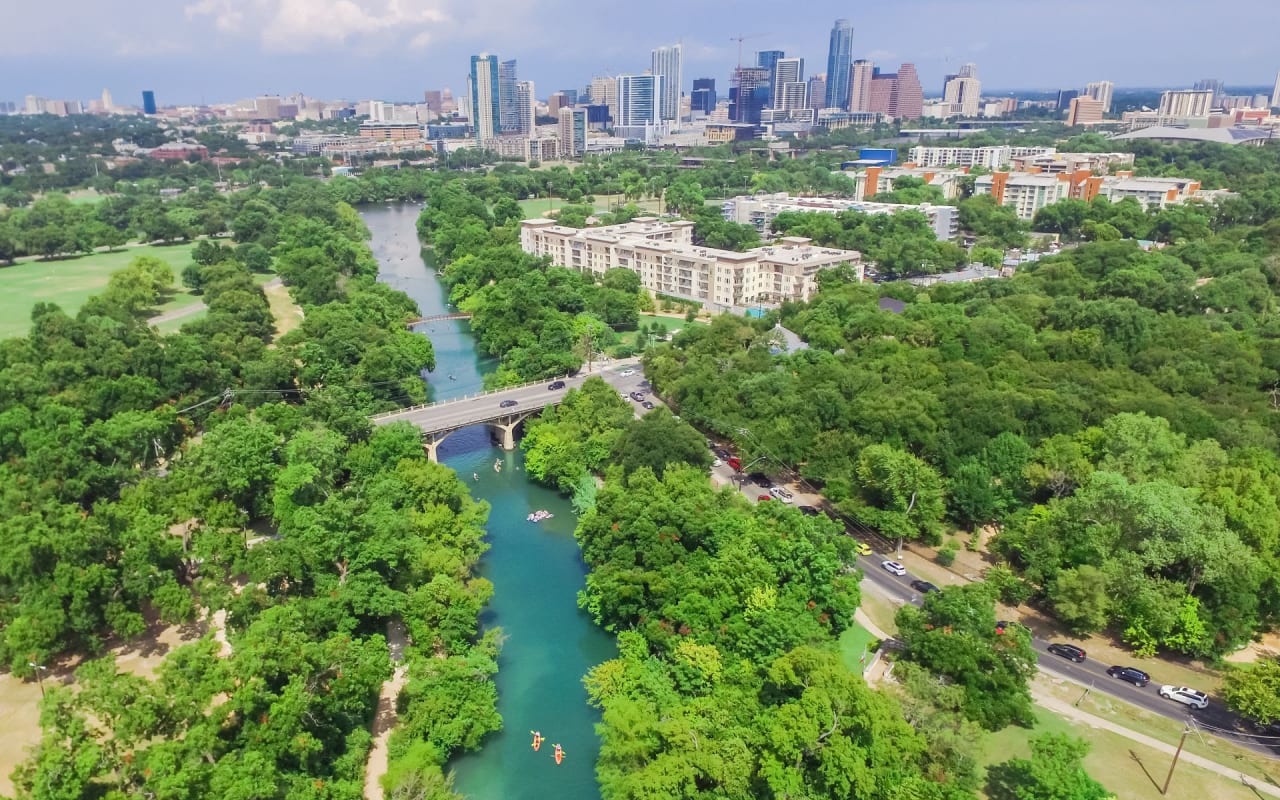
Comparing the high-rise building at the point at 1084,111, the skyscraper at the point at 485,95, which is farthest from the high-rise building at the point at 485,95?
the high-rise building at the point at 1084,111

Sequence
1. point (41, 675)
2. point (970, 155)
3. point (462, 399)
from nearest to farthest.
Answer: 1. point (41, 675)
2. point (462, 399)
3. point (970, 155)

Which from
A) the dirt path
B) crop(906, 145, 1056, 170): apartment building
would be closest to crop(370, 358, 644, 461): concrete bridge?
the dirt path

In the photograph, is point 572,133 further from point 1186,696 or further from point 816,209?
point 1186,696

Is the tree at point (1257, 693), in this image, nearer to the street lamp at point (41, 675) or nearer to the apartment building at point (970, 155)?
the street lamp at point (41, 675)

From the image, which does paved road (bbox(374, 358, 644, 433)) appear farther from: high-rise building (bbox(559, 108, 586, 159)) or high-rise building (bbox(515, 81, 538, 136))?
high-rise building (bbox(515, 81, 538, 136))

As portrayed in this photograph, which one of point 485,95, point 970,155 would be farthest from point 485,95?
point 970,155

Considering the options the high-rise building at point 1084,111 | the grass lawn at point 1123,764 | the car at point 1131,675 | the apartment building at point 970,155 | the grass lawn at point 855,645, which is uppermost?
the high-rise building at point 1084,111

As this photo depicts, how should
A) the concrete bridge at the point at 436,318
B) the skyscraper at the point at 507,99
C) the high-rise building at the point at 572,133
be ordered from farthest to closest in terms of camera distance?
the skyscraper at the point at 507,99
the high-rise building at the point at 572,133
the concrete bridge at the point at 436,318
